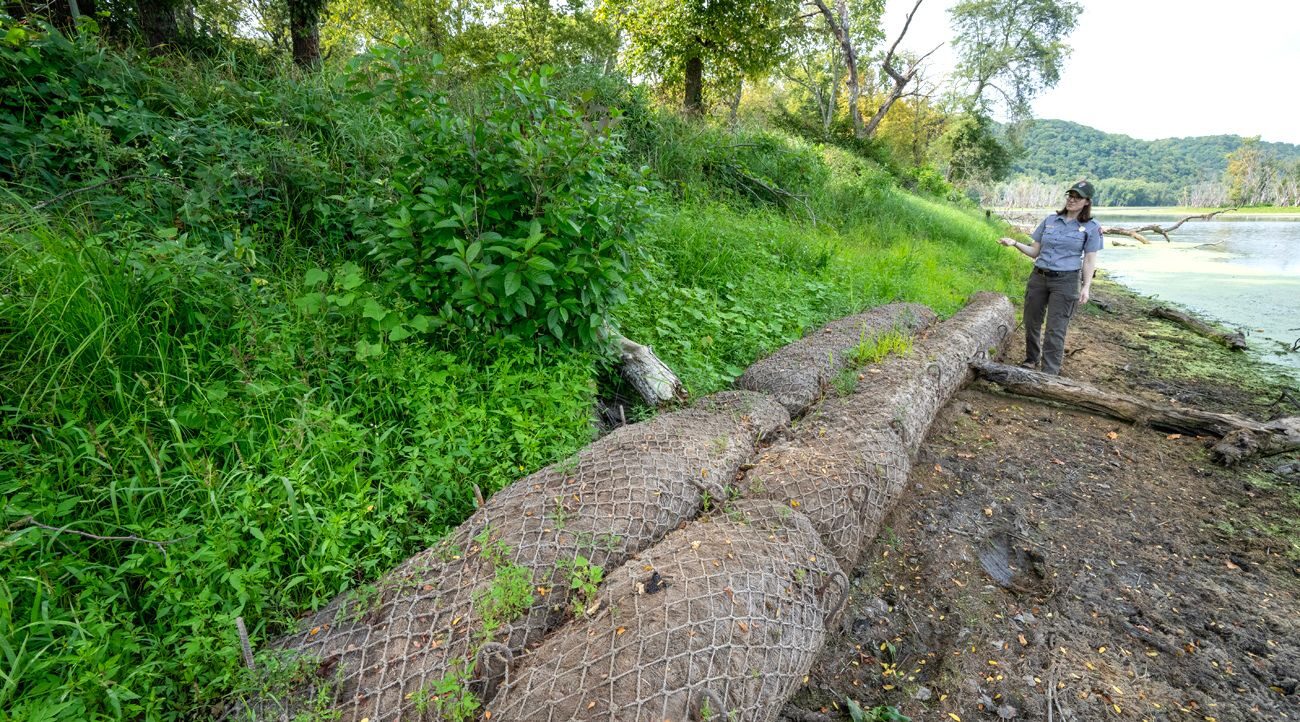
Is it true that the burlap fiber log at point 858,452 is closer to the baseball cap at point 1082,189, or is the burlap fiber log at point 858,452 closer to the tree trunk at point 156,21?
the baseball cap at point 1082,189

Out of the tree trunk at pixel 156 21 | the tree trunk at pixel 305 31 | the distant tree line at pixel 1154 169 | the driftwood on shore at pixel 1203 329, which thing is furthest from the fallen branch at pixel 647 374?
the distant tree line at pixel 1154 169

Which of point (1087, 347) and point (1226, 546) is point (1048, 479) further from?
point (1087, 347)

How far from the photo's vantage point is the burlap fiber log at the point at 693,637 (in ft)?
4.90

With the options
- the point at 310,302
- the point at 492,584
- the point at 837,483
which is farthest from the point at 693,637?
the point at 310,302

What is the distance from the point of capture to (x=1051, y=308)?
508cm

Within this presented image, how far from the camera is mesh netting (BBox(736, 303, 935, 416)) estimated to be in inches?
138

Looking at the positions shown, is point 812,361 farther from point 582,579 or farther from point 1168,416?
point 1168,416

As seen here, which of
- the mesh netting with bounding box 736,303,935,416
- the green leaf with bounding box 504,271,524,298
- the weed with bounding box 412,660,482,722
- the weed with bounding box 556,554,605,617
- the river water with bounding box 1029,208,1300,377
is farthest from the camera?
the river water with bounding box 1029,208,1300,377

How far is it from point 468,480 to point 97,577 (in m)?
1.15

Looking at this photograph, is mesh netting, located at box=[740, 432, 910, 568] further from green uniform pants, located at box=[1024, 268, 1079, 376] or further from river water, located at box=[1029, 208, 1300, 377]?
river water, located at box=[1029, 208, 1300, 377]

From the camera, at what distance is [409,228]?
2594mm

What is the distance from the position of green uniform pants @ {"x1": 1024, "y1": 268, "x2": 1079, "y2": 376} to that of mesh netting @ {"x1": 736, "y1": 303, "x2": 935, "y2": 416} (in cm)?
127

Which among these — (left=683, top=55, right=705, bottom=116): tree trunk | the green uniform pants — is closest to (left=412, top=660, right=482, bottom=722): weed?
the green uniform pants

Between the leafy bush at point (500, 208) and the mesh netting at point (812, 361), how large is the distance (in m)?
1.32
